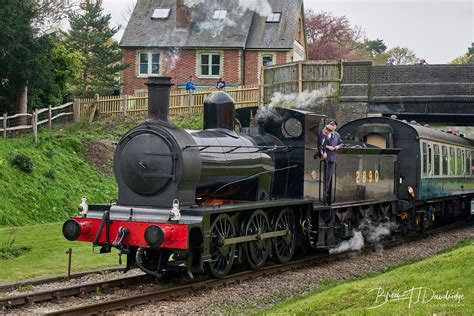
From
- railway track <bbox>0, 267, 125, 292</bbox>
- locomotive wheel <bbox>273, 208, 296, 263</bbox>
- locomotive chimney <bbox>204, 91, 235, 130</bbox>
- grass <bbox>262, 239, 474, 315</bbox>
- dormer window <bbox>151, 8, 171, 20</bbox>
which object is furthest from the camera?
dormer window <bbox>151, 8, 171, 20</bbox>

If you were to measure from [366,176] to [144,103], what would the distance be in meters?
19.3

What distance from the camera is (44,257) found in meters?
15.2

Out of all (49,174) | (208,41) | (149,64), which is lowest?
(49,174)

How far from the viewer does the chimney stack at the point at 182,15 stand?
43969mm

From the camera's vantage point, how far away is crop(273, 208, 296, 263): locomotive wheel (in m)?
14.3

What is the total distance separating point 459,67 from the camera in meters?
28.9

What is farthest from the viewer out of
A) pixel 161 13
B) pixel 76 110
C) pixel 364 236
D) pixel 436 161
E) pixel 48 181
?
pixel 161 13

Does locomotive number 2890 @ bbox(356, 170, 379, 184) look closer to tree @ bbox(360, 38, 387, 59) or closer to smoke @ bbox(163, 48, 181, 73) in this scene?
smoke @ bbox(163, 48, 181, 73)

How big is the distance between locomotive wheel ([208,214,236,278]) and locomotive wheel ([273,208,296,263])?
153 cm

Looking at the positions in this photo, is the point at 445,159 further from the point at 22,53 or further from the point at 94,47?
the point at 94,47

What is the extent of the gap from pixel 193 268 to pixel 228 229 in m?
1.05

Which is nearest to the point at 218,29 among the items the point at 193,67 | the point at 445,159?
the point at 193,67

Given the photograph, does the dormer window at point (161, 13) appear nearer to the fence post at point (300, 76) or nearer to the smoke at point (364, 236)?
the fence post at point (300, 76)

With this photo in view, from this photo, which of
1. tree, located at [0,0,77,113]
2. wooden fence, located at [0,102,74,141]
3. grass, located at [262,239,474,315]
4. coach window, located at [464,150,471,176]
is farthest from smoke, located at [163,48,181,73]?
grass, located at [262,239,474,315]
